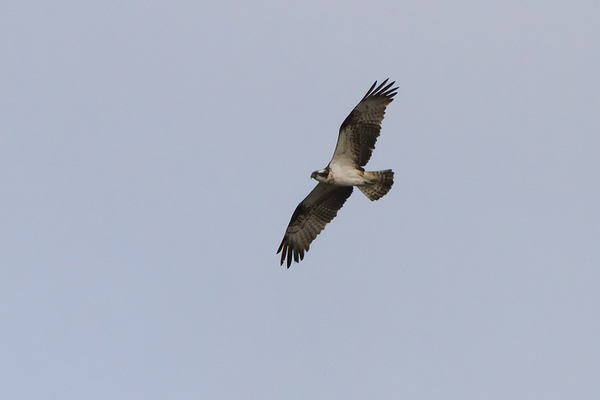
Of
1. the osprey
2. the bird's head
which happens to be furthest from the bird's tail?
the bird's head

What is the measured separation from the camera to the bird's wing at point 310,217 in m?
18.8

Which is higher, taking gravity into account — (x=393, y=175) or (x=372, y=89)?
(x=372, y=89)

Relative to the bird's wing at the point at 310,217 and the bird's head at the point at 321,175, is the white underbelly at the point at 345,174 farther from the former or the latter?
the bird's wing at the point at 310,217

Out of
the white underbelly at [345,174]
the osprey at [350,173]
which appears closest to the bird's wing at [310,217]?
the osprey at [350,173]

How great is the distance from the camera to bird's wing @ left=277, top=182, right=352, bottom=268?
18.8 metres

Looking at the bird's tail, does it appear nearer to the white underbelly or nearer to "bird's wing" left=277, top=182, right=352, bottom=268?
the white underbelly

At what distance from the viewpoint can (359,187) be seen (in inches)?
720

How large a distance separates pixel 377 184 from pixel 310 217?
1863mm

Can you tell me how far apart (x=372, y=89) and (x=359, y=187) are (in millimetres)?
2050

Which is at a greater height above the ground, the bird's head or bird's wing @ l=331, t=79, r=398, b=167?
bird's wing @ l=331, t=79, r=398, b=167

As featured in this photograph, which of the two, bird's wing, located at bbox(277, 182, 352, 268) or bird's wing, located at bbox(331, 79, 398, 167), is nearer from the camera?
bird's wing, located at bbox(331, 79, 398, 167)

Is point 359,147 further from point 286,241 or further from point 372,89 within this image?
point 286,241

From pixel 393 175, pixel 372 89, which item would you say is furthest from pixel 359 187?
pixel 372 89

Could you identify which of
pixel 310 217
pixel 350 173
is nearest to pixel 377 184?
pixel 350 173
